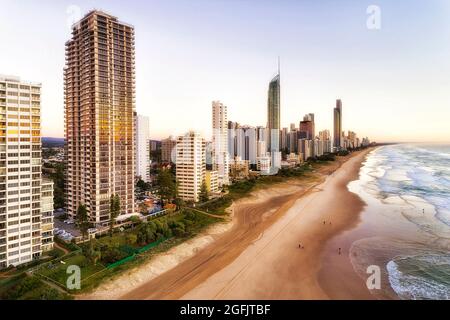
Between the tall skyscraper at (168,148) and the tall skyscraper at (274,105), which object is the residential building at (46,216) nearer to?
the tall skyscraper at (168,148)

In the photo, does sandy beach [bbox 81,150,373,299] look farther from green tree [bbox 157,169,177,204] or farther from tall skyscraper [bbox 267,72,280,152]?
tall skyscraper [bbox 267,72,280,152]

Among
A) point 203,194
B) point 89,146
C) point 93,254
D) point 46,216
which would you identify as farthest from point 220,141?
point 93,254

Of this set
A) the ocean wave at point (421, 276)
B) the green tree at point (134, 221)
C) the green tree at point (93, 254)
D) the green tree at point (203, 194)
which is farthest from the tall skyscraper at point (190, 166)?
the ocean wave at point (421, 276)

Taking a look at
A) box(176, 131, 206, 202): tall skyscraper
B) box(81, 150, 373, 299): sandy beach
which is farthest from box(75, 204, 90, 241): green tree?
box(176, 131, 206, 202): tall skyscraper

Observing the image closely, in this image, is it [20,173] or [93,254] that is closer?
[93,254]

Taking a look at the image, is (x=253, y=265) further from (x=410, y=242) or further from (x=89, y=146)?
(x=89, y=146)
